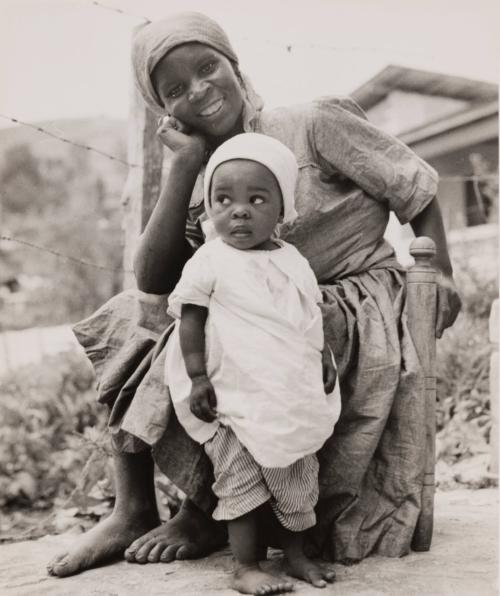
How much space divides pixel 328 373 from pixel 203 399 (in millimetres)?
357

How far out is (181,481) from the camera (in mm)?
2367

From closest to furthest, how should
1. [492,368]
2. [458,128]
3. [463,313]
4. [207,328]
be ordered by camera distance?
[207,328], [492,368], [463,313], [458,128]

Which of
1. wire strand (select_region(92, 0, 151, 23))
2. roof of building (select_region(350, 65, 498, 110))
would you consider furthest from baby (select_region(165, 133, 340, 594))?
roof of building (select_region(350, 65, 498, 110))

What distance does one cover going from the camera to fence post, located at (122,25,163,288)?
364 centimetres

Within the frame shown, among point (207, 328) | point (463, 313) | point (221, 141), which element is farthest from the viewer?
point (463, 313)

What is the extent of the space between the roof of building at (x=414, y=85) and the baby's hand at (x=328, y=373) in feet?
27.9

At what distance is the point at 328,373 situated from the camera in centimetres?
221

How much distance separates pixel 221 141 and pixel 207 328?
73 centimetres

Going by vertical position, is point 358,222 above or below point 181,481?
above

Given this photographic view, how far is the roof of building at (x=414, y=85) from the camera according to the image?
10188mm

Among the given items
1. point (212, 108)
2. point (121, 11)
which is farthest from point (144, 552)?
point (121, 11)

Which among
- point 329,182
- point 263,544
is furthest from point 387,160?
point 263,544

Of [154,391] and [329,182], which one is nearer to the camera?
[154,391]

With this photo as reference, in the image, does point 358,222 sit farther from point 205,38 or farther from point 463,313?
point 463,313
